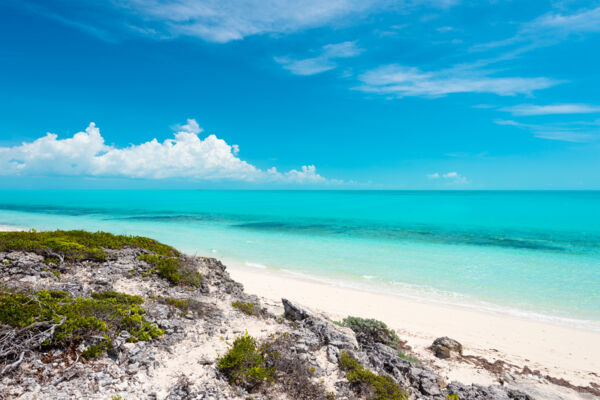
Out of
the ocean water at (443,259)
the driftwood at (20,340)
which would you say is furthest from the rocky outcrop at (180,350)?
the ocean water at (443,259)

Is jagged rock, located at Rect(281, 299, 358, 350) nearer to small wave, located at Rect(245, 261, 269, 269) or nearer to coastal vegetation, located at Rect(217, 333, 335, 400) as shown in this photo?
coastal vegetation, located at Rect(217, 333, 335, 400)

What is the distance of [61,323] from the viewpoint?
18.9ft

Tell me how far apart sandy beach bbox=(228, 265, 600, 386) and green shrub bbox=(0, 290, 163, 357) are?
8.61 meters

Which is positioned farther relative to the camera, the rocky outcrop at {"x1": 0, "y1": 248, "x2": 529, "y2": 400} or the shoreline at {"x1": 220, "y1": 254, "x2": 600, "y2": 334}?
the shoreline at {"x1": 220, "y1": 254, "x2": 600, "y2": 334}

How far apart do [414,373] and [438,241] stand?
2944 centimetres

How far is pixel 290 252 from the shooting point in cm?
2809

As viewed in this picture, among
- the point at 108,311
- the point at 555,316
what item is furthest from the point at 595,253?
the point at 108,311

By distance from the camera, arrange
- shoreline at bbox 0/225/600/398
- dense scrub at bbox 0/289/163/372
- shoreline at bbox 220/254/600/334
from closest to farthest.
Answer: dense scrub at bbox 0/289/163/372, shoreline at bbox 0/225/600/398, shoreline at bbox 220/254/600/334

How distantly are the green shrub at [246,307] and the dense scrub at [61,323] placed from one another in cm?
258

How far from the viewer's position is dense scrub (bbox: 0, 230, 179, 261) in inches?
392

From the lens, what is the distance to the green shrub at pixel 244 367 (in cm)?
582

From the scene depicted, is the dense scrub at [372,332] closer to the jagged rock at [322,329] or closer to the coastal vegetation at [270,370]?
the jagged rock at [322,329]

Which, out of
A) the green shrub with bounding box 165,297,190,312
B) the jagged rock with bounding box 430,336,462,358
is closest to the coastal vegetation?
the green shrub with bounding box 165,297,190,312

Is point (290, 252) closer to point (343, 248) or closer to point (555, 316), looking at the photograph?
point (343, 248)
